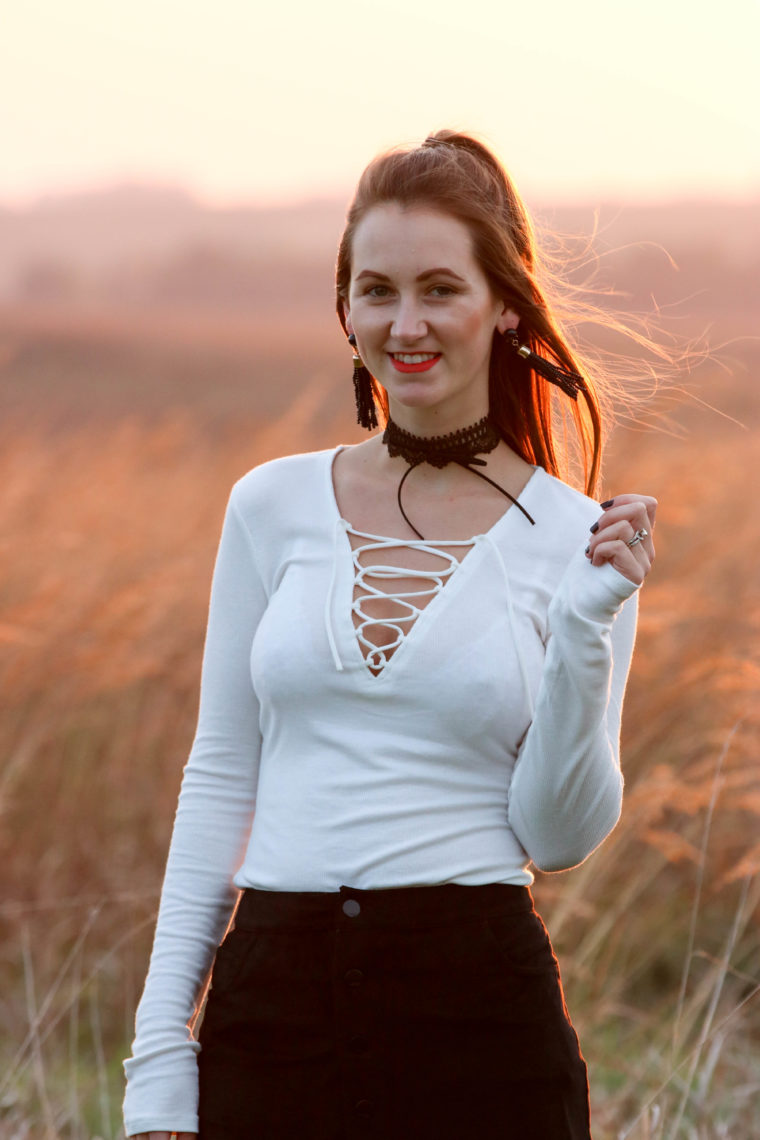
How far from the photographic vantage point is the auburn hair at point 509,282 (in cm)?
176

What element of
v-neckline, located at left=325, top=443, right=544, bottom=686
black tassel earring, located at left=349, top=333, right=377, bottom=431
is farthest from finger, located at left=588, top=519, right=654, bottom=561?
black tassel earring, located at left=349, top=333, right=377, bottom=431

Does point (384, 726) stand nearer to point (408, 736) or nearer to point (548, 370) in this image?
point (408, 736)

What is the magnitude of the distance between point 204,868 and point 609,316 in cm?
106

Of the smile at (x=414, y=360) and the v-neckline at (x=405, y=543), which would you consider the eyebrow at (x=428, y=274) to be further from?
the v-neckline at (x=405, y=543)

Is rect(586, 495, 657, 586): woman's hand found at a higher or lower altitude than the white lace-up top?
higher

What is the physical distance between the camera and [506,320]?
1.86m

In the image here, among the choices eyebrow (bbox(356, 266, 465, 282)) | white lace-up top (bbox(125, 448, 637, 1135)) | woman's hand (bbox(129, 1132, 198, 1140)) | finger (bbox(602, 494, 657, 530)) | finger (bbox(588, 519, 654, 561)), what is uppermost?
eyebrow (bbox(356, 266, 465, 282))

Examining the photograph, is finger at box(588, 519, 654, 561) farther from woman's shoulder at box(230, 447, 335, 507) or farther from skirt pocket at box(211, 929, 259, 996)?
skirt pocket at box(211, 929, 259, 996)

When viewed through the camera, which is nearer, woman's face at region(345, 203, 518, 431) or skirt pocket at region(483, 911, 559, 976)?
skirt pocket at region(483, 911, 559, 976)

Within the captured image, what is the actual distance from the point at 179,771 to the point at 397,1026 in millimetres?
2626

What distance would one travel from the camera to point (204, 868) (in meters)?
1.77

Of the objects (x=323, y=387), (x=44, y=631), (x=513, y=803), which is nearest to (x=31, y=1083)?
(x=44, y=631)

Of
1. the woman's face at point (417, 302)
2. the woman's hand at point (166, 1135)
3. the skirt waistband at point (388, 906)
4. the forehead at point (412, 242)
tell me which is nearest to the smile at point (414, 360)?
the woman's face at point (417, 302)

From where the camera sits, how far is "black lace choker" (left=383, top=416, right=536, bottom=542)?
1.83m
